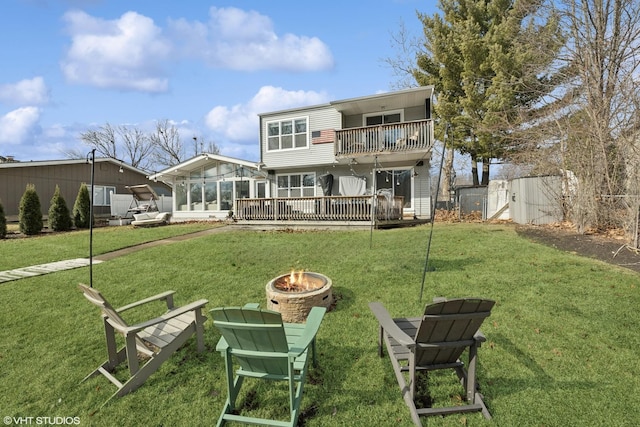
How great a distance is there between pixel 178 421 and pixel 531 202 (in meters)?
13.3

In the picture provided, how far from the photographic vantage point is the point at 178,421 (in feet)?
8.31

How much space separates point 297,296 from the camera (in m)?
4.24

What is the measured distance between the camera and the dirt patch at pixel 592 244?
633 cm

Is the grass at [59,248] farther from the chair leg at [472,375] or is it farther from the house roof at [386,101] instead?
the chair leg at [472,375]

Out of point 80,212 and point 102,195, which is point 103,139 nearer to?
point 102,195

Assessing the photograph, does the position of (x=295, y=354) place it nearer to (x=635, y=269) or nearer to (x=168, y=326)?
(x=168, y=326)

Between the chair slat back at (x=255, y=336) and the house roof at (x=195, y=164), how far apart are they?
584 inches

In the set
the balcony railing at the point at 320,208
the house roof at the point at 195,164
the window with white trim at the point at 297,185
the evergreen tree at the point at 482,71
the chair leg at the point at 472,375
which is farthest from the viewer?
the house roof at the point at 195,164

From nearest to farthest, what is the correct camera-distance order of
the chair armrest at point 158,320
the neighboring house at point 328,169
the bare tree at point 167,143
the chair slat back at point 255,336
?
1. the chair slat back at point 255,336
2. the chair armrest at point 158,320
3. the neighboring house at point 328,169
4. the bare tree at point 167,143

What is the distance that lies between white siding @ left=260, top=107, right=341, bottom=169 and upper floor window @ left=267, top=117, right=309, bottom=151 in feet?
0.84

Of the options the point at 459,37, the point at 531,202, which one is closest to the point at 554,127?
the point at 531,202

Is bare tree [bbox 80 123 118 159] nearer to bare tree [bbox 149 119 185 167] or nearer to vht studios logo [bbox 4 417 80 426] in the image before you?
bare tree [bbox 149 119 185 167]

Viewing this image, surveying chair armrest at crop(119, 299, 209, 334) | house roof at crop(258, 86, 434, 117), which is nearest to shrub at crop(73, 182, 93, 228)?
house roof at crop(258, 86, 434, 117)

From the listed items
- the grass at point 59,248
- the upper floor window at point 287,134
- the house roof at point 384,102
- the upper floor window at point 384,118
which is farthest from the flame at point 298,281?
the upper floor window at point 384,118
